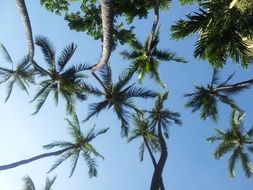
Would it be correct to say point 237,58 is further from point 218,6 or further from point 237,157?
point 237,157

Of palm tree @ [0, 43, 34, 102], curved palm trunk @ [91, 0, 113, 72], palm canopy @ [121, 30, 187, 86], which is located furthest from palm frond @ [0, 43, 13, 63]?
curved palm trunk @ [91, 0, 113, 72]

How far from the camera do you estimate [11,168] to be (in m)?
17.3

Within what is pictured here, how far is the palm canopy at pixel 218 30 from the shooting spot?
8547 mm

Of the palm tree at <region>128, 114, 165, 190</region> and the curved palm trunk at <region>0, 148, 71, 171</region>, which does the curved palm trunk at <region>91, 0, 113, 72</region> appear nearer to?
the curved palm trunk at <region>0, 148, 71, 171</region>

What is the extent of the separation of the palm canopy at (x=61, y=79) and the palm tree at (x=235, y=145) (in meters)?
11.7

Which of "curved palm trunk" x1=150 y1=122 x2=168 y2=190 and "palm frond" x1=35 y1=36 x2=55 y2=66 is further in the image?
"palm frond" x1=35 y1=36 x2=55 y2=66

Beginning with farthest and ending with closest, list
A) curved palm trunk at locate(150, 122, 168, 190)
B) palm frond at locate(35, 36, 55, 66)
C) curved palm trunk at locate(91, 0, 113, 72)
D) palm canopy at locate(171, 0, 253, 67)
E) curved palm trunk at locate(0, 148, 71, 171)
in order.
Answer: palm frond at locate(35, 36, 55, 66) → curved palm trunk at locate(150, 122, 168, 190) → curved palm trunk at locate(0, 148, 71, 171) → palm canopy at locate(171, 0, 253, 67) → curved palm trunk at locate(91, 0, 113, 72)

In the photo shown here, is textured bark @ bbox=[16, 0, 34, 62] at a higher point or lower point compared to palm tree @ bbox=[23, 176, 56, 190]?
lower

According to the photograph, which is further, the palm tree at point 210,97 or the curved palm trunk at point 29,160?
the palm tree at point 210,97

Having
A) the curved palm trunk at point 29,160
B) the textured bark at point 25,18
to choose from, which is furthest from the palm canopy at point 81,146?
the textured bark at point 25,18

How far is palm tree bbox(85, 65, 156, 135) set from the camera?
75.3 feet

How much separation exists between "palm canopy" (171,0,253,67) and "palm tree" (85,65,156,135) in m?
13.7

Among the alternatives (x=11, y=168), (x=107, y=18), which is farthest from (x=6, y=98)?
(x=107, y=18)

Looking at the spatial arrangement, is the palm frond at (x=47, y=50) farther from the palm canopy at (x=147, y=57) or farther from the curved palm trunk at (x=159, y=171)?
the curved palm trunk at (x=159, y=171)
